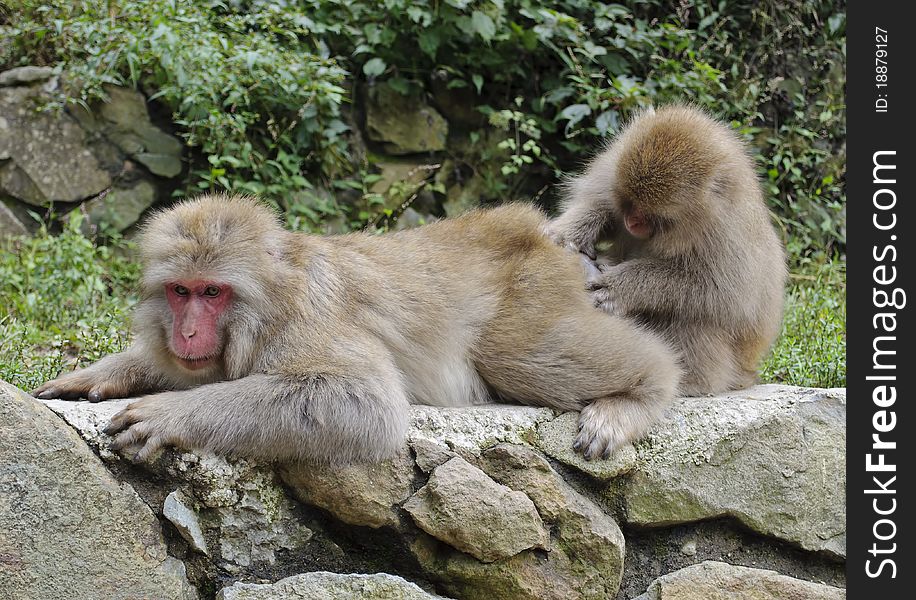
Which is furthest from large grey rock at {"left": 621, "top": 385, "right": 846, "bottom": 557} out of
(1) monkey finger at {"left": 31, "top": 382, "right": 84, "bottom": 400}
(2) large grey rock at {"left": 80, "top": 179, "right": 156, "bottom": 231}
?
(2) large grey rock at {"left": 80, "top": 179, "right": 156, "bottom": 231}

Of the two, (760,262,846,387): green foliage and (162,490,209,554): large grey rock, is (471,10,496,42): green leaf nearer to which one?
(760,262,846,387): green foliage

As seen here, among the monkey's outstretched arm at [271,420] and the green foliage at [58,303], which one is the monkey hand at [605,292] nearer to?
the monkey's outstretched arm at [271,420]

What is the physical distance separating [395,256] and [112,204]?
473 cm

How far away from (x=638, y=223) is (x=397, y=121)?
474 centimetres

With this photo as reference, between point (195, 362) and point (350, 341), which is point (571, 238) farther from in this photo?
point (195, 362)

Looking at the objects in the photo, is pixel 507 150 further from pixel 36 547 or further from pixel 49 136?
pixel 36 547

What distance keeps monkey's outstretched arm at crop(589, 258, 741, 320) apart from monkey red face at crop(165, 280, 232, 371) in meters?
1.80

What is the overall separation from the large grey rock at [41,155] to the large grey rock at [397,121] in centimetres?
240

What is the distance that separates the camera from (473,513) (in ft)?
11.5

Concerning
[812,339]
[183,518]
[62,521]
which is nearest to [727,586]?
[183,518]

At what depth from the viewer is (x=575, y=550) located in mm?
3738

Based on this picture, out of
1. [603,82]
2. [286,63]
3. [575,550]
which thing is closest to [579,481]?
[575,550]

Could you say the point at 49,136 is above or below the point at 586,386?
above

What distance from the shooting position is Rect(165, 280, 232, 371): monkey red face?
3369mm
